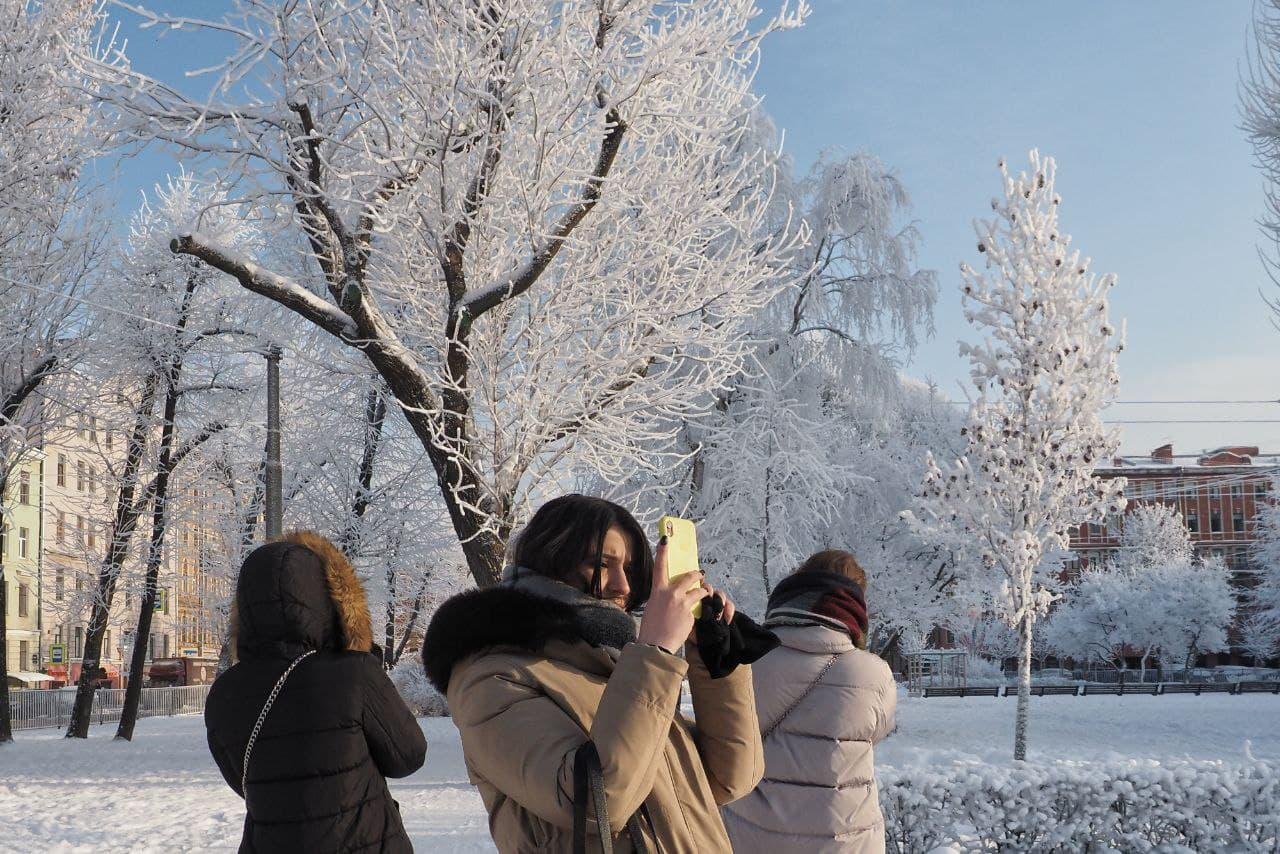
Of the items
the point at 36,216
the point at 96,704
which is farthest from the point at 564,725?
the point at 96,704

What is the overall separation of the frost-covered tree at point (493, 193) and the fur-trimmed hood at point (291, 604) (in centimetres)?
491

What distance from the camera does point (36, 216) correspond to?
51.4ft

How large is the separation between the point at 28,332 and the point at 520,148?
11.6m

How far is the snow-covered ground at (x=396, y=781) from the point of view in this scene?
385 inches

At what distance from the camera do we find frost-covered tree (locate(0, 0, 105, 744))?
48.3 feet

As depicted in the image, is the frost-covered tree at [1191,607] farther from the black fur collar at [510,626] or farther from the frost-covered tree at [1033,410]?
the black fur collar at [510,626]

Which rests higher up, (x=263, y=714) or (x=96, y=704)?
(x=263, y=714)

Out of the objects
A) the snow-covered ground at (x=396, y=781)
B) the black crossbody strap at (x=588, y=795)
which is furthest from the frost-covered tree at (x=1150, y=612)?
the black crossbody strap at (x=588, y=795)

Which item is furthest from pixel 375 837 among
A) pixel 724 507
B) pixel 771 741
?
pixel 724 507

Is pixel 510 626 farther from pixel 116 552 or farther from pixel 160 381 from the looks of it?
pixel 116 552

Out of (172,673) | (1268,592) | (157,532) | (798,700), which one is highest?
(1268,592)

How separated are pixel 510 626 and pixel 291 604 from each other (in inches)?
55.0

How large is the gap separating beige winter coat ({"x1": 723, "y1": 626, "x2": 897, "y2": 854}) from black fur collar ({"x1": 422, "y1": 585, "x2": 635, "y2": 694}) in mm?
1781

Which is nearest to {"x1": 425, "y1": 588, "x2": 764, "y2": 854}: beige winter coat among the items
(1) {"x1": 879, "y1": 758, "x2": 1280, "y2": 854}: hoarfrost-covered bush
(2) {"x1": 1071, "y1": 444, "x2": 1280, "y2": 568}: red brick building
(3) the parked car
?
(1) {"x1": 879, "y1": 758, "x2": 1280, "y2": 854}: hoarfrost-covered bush
